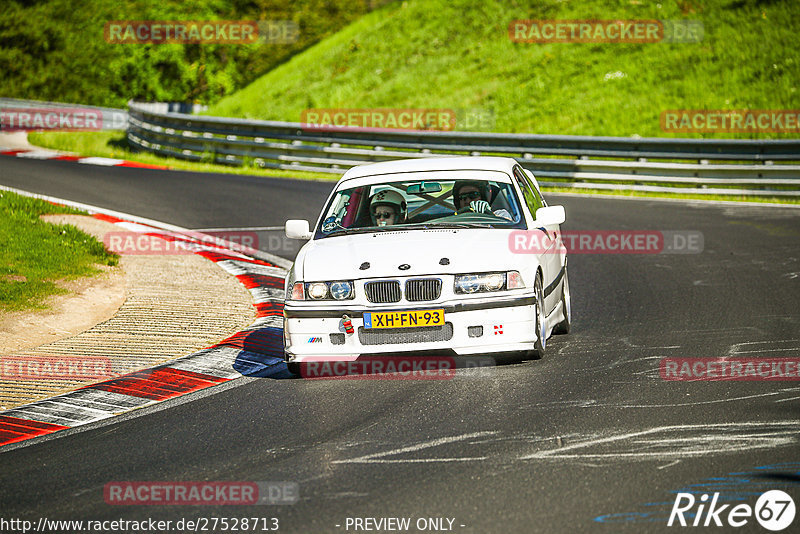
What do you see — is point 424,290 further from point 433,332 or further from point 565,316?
point 565,316

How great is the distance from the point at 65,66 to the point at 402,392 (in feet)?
235

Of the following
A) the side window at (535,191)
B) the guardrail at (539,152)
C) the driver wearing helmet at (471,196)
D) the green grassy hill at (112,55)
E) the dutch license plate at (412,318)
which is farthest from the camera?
the green grassy hill at (112,55)

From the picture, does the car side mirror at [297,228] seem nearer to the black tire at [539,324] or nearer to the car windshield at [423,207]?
the car windshield at [423,207]

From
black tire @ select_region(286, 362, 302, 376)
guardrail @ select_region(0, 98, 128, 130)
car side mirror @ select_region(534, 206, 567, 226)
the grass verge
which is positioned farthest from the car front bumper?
guardrail @ select_region(0, 98, 128, 130)

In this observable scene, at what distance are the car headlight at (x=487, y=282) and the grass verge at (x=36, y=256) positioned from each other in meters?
4.87

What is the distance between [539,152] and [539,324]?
15.5 meters

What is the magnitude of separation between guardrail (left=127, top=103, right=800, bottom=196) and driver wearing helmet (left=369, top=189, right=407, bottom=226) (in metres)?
13.0

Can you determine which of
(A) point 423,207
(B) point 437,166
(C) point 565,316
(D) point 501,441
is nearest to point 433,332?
(D) point 501,441

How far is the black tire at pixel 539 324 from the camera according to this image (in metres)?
8.00

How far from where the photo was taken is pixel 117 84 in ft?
212

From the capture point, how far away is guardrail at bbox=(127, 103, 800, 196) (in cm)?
2052

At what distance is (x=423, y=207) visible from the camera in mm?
9250

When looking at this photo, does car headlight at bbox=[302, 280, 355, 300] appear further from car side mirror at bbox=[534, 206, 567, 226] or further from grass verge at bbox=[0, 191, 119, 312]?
grass verge at bbox=[0, 191, 119, 312]

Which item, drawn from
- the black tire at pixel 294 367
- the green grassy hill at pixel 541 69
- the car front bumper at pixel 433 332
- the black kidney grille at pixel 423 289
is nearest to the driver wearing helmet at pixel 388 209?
the black kidney grille at pixel 423 289
